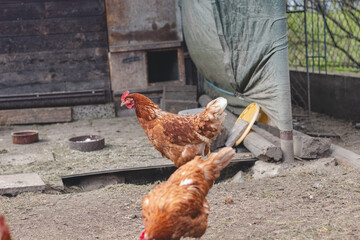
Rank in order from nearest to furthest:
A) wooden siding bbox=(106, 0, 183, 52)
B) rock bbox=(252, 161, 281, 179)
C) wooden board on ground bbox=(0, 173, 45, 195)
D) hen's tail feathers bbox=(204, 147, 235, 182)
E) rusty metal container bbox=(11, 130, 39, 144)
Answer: hen's tail feathers bbox=(204, 147, 235, 182)
wooden board on ground bbox=(0, 173, 45, 195)
rock bbox=(252, 161, 281, 179)
rusty metal container bbox=(11, 130, 39, 144)
wooden siding bbox=(106, 0, 183, 52)

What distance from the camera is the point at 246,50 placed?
5.78 meters

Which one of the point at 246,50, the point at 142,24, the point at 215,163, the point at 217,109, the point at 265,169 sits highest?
the point at 142,24

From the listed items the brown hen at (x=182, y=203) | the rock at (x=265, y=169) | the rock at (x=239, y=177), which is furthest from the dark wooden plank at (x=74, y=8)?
the brown hen at (x=182, y=203)

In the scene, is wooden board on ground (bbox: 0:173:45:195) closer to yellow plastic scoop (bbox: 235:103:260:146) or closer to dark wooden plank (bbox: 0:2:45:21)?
yellow plastic scoop (bbox: 235:103:260:146)

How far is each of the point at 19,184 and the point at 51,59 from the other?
4.64 metres

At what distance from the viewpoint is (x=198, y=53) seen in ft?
24.7

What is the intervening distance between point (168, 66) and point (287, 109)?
598 cm

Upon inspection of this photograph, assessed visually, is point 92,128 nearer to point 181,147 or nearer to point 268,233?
point 181,147

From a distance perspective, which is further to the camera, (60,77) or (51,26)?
(60,77)

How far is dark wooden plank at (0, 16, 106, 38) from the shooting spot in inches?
342

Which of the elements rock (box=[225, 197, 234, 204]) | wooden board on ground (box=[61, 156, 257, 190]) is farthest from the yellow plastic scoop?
rock (box=[225, 197, 234, 204])

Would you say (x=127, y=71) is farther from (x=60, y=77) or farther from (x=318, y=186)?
(x=318, y=186)

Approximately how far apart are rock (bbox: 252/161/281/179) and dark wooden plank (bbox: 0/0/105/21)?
507cm

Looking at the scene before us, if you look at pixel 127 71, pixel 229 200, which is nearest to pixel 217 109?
pixel 229 200
